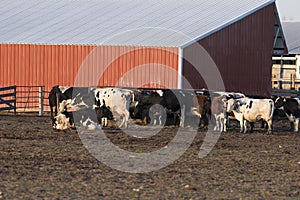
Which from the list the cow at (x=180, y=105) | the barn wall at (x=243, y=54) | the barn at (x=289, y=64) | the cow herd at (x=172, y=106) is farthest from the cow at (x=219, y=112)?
the barn at (x=289, y=64)

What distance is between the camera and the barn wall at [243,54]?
3041cm

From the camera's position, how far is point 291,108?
2447 centimetres

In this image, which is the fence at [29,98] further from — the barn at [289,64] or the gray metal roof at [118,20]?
the barn at [289,64]

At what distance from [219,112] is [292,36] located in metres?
33.3

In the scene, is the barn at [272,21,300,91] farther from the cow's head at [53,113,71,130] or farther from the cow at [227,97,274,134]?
the cow's head at [53,113,71,130]

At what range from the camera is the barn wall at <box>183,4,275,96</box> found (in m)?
30.4

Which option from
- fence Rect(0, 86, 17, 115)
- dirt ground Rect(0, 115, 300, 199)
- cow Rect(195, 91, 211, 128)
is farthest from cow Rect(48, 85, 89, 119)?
fence Rect(0, 86, 17, 115)

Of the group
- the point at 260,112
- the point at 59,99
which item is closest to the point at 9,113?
the point at 59,99

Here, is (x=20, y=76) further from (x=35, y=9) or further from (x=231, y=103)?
(x=231, y=103)

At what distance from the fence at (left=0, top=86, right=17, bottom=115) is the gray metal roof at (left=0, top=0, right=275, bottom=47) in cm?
211

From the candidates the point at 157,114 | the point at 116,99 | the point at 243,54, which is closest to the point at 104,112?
the point at 116,99

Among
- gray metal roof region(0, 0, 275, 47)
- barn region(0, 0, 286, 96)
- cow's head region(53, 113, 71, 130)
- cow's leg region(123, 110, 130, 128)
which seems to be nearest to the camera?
cow's head region(53, 113, 71, 130)

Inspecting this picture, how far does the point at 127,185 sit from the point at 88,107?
11.5 m

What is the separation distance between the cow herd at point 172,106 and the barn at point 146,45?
5155 millimetres
